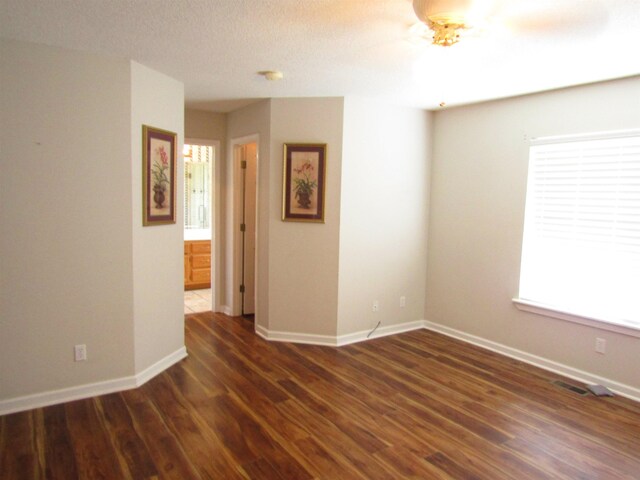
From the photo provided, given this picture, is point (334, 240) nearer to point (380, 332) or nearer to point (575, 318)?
point (380, 332)

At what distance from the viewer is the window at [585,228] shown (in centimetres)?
327

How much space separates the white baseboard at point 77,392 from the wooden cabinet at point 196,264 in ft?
10.3

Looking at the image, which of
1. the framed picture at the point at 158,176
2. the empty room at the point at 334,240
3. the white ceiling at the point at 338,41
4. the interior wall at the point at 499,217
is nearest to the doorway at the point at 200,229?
the empty room at the point at 334,240

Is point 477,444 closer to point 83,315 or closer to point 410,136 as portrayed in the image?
point 83,315

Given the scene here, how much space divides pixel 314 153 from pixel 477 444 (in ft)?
9.33

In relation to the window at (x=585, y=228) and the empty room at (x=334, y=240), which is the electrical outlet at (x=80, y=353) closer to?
the empty room at (x=334, y=240)

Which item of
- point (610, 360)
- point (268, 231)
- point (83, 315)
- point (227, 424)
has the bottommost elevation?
point (227, 424)

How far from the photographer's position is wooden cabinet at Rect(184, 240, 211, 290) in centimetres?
654

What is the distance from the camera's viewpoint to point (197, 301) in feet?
19.6

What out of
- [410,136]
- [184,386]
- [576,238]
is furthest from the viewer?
[410,136]

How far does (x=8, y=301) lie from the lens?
108 inches

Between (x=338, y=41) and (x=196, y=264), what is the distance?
4781mm

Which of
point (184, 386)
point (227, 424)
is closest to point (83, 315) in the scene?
point (184, 386)

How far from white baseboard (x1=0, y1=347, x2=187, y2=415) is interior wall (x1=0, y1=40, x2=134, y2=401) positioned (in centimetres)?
4
